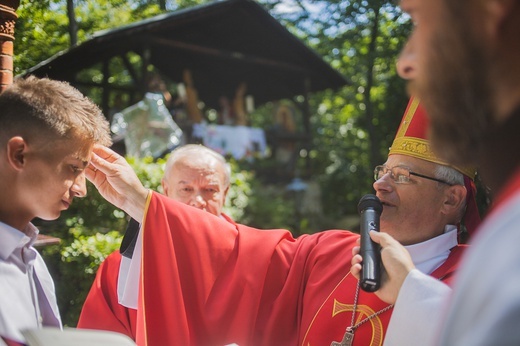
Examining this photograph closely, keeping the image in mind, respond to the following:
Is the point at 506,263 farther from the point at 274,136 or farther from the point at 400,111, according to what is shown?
the point at 274,136

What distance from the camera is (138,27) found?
8.96 metres

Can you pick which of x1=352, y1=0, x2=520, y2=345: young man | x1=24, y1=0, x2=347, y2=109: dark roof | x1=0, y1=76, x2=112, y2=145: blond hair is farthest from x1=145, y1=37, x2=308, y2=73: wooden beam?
x1=352, y1=0, x2=520, y2=345: young man

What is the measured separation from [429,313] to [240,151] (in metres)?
9.43

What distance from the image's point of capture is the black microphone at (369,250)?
2.07 metres

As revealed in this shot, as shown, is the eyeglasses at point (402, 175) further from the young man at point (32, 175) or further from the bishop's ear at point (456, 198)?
the young man at point (32, 175)

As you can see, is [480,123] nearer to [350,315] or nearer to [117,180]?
[117,180]

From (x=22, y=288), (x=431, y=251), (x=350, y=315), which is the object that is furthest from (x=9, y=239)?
(x=431, y=251)

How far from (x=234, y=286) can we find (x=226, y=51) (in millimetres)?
9461

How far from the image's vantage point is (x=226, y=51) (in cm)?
1198

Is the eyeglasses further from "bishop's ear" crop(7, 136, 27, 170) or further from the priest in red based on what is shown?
"bishop's ear" crop(7, 136, 27, 170)

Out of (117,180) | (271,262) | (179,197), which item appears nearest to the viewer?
(117,180)

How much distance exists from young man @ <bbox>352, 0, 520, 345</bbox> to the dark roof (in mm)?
8074

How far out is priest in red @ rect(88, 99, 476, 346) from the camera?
2.79m

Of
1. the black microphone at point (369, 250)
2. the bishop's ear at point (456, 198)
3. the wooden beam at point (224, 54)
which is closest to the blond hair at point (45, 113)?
the black microphone at point (369, 250)
